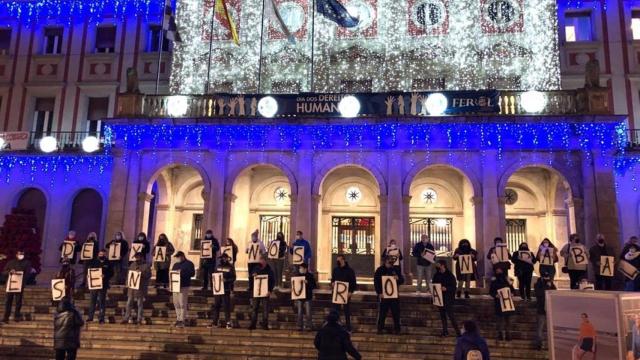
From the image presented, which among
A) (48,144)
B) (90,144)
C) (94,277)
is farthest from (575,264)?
(48,144)

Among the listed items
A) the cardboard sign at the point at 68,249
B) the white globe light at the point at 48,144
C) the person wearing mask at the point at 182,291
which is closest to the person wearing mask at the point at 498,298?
the person wearing mask at the point at 182,291

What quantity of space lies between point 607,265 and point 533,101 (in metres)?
6.91

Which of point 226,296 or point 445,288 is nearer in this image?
A: point 445,288

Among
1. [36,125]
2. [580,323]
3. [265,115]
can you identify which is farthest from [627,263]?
[36,125]

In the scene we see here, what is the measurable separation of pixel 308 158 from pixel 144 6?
12.6 metres

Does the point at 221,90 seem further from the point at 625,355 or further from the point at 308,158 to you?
the point at 625,355

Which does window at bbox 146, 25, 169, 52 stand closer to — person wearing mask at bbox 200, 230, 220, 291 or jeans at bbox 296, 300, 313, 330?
person wearing mask at bbox 200, 230, 220, 291

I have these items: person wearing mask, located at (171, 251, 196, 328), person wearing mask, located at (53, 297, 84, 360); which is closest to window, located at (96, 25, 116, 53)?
person wearing mask, located at (171, 251, 196, 328)

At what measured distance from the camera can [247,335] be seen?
528 inches

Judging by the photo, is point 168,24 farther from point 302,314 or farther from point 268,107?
point 302,314

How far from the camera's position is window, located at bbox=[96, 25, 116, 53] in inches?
1057

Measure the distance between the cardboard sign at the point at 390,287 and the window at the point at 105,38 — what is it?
65.5 ft

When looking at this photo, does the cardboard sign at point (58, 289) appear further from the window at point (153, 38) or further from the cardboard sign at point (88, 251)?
the window at point (153, 38)

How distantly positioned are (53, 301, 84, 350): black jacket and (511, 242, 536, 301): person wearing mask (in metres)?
11.3
